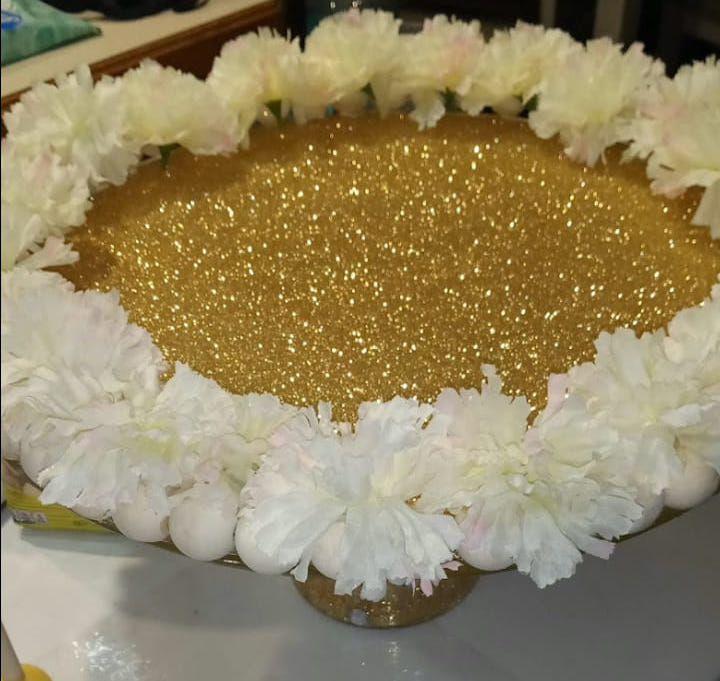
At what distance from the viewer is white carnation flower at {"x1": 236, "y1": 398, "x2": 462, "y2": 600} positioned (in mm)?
361

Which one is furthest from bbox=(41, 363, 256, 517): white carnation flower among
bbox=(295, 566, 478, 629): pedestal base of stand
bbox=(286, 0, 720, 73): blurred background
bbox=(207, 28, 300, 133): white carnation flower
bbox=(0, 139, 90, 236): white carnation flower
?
bbox=(286, 0, 720, 73): blurred background

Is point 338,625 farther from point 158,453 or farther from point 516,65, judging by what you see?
point 516,65

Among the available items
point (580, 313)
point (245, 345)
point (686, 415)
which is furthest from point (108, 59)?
point (686, 415)

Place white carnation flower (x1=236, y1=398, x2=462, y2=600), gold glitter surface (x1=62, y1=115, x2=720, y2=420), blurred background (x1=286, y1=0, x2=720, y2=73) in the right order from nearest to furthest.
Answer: white carnation flower (x1=236, y1=398, x2=462, y2=600) < gold glitter surface (x1=62, y1=115, x2=720, y2=420) < blurred background (x1=286, y1=0, x2=720, y2=73)

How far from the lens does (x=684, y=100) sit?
2.05 feet

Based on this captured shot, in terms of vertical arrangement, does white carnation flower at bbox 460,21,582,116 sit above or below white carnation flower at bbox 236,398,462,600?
above

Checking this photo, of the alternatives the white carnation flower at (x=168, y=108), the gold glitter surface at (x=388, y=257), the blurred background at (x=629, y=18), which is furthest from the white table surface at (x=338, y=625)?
the blurred background at (x=629, y=18)

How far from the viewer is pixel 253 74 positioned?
0.67 metres

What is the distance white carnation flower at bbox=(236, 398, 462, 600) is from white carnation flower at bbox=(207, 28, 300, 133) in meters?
0.36

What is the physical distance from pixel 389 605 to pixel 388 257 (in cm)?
22

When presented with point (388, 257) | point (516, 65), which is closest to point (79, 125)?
point (388, 257)

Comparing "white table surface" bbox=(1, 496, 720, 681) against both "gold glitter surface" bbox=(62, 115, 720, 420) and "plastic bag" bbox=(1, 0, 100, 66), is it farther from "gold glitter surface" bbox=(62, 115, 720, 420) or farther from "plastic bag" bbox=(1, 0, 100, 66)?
"plastic bag" bbox=(1, 0, 100, 66)

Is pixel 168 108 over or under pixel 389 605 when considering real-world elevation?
over

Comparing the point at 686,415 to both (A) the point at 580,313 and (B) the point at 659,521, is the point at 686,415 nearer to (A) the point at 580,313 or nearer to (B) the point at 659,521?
(B) the point at 659,521
